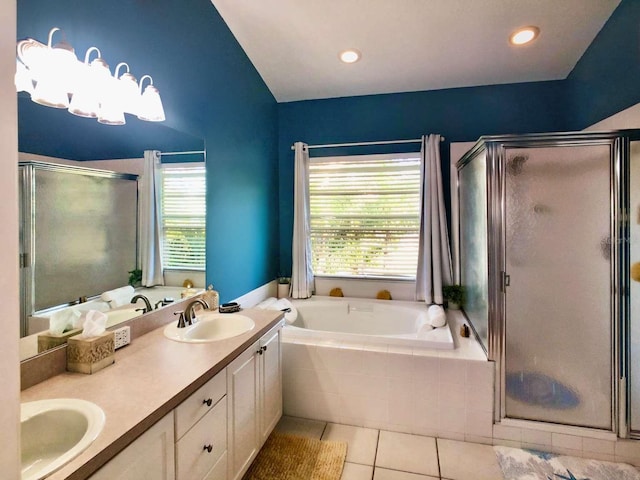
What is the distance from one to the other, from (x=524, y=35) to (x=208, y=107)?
2.37 metres

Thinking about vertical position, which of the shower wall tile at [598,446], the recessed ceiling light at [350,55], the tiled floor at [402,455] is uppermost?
the recessed ceiling light at [350,55]

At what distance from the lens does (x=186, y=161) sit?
2039 millimetres

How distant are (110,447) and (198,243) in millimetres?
1439

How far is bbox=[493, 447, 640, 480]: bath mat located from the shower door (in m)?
0.19

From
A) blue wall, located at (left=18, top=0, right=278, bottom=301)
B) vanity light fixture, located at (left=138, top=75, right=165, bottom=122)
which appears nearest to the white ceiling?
blue wall, located at (left=18, top=0, right=278, bottom=301)

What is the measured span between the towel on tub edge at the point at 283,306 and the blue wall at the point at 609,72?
2.77 metres

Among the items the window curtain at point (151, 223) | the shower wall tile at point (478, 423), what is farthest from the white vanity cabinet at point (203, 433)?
the shower wall tile at point (478, 423)

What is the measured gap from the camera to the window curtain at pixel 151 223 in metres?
1.71

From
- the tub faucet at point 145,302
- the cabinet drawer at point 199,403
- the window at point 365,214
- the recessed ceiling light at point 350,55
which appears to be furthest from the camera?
the window at point 365,214

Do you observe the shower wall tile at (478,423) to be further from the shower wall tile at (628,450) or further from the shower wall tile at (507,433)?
the shower wall tile at (628,450)

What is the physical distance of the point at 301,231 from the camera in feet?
10.8

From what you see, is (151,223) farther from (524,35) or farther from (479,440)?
(524,35)

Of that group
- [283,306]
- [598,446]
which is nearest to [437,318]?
[598,446]

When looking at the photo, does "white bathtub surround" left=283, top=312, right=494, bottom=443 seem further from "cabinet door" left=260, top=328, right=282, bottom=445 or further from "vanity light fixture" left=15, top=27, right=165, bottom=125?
"vanity light fixture" left=15, top=27, right=165, bottom=125
